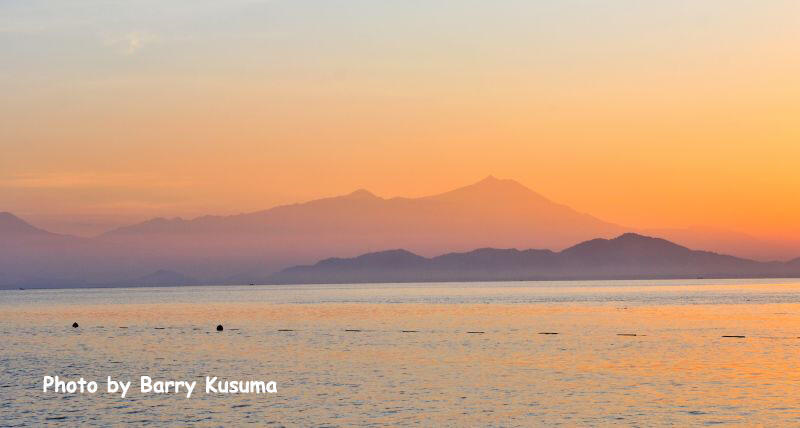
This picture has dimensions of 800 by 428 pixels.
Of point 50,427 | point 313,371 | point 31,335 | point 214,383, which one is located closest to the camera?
point 50,427

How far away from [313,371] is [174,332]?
175 feet

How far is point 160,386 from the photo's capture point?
60.0 meters

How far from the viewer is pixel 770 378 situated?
199 feet

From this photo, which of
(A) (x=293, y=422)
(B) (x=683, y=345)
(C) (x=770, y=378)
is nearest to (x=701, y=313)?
(B) (x=683, y=345)

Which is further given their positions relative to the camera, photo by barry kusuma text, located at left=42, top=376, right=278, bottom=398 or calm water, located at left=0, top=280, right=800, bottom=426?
photo by barry kusuma text, located at left=42, top=376, right=278, bottom=398

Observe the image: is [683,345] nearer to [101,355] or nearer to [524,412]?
[524,412]

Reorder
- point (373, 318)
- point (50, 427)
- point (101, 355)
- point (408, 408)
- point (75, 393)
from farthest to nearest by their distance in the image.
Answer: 1. point (373, 318)
2. point (101, 355)
3. point (75, 393)
4. point (408, 408)
5. point (50, 427)

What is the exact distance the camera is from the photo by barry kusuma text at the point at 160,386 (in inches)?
2270

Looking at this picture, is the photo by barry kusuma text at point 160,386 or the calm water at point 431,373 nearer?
the calm water at point 431,373

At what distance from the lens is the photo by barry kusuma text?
57.7 meters

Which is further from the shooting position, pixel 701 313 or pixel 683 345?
pixel 701 313

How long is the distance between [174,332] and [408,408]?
236 feet

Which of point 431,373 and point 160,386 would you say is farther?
point 431,373

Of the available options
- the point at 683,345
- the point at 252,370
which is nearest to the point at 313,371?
the point at 252,370
